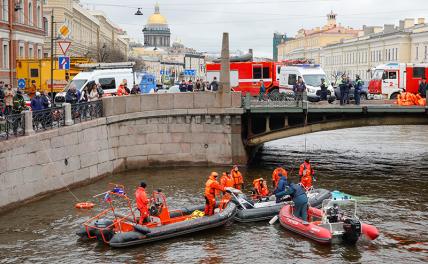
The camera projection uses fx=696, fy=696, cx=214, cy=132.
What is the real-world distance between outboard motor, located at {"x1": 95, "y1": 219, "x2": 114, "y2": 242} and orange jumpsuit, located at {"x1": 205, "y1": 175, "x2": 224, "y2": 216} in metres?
3.10

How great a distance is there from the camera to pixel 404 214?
74.3 feet

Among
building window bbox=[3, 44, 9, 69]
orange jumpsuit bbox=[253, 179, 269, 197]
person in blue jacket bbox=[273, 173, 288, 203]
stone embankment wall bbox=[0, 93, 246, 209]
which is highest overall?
building window bbox=[3, 44, 9, 69]

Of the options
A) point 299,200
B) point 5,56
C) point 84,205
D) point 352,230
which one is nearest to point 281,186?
point 299,200

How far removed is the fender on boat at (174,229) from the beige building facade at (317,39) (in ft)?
408

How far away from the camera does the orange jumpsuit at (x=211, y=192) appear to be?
67.9 ft

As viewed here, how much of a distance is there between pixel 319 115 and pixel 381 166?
3.90 meters

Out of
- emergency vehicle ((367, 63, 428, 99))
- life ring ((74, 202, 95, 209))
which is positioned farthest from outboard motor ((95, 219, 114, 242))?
emergency vehicle ((367, 63, 428, 99))

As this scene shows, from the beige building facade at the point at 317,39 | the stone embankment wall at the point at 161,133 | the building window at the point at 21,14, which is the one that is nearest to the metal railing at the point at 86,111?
the stone embankment wall at the point at 161,133

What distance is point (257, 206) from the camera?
22391 mm

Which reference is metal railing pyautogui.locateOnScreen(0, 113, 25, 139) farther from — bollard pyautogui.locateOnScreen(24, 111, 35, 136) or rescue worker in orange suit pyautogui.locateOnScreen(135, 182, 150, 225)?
rescue worker in orange suit pyautogui.locateOnScreen(135, 182, 150, 225)

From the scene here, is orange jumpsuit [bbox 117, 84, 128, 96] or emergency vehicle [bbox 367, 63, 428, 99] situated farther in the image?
emergency vehicle [bbox 367, 63, 428, 99]

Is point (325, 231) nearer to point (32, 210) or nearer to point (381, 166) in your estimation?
point (32, 210)

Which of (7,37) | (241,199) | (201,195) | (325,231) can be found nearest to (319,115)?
(201,195)

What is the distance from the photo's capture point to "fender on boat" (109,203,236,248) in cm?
1883
